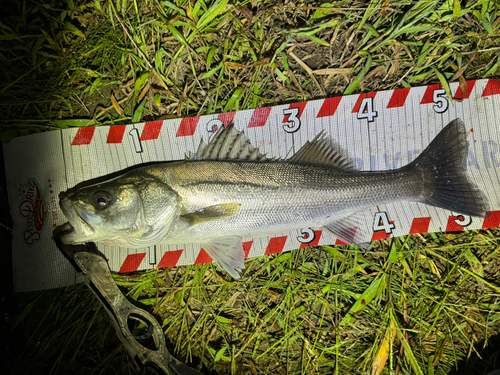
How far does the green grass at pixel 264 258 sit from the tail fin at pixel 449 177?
0.41 m

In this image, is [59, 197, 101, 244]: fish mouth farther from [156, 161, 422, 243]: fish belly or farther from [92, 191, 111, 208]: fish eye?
[156, 161, 422, 243]: fish belly

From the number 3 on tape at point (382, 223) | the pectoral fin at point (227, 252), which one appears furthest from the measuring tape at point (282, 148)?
the pectoral fin at point (227, 252)

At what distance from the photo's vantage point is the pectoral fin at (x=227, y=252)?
2.54m

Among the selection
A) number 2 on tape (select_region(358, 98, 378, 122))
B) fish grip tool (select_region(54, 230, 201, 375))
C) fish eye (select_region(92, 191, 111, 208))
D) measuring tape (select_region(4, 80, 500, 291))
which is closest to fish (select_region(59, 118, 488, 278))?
fish eye (select_region(92, 191, 111, 208))

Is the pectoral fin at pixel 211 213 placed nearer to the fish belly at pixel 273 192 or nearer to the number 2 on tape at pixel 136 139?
the fish belly at pixel 273 192

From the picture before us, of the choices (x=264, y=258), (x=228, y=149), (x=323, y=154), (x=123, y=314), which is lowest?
(x=123, y=314)

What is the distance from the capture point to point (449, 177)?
2.58 metres

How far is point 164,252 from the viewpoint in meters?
2.81

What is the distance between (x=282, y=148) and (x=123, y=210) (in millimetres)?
1447

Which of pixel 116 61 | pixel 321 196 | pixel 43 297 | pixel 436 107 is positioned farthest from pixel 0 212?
pixel 436 107

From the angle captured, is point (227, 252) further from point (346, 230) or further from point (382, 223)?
point (382, 223)

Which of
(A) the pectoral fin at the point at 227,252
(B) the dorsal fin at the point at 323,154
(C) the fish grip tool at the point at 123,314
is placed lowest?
(C) the fish grip tool at the point at 123,314

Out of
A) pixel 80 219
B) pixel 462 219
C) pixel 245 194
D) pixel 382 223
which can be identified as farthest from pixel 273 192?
pixel 462 219

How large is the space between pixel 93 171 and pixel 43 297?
127cm
